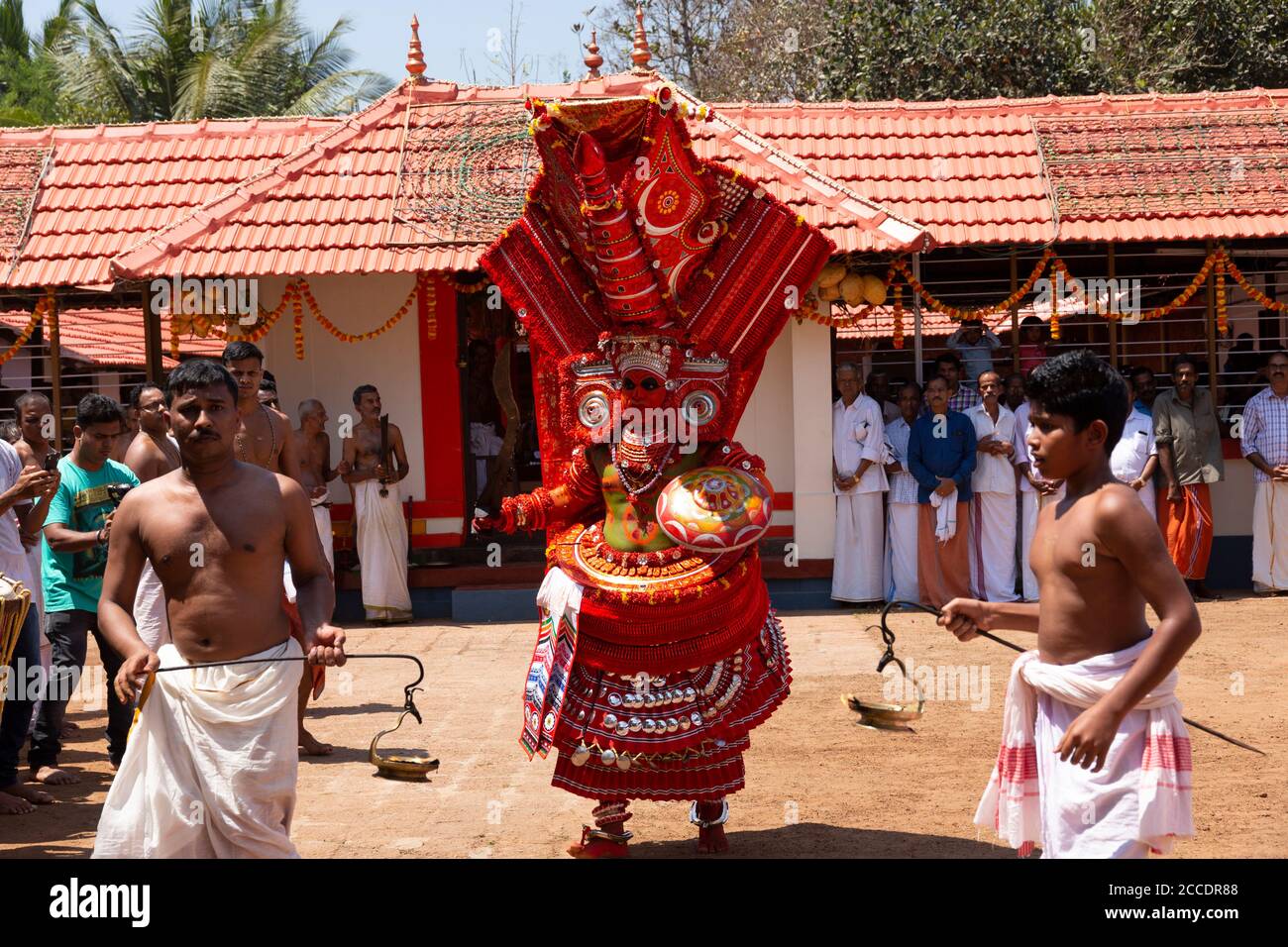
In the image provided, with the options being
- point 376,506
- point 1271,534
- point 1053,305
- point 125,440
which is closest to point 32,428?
point 125,440

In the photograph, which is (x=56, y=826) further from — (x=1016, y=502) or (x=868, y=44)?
(x=868, y=44)

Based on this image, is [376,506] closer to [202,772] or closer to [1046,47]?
[202,772]

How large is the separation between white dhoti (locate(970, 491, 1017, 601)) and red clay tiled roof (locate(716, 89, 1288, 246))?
2234 mm

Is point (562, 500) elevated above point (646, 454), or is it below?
below

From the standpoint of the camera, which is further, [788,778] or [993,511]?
[993,511]

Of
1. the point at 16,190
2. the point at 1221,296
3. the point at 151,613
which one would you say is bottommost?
the point at 151,613

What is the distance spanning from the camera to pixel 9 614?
5.73 m

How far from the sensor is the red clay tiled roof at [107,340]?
19.3m

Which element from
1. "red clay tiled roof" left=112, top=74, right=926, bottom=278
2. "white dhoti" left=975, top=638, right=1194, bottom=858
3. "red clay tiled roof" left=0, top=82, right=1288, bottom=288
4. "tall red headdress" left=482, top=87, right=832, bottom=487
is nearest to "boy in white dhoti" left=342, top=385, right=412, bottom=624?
"red clay tiled roof" left=112, top=74, right=926, bottom=278

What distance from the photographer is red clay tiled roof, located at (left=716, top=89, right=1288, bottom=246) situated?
41.0 ft

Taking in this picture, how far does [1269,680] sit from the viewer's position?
355 inches

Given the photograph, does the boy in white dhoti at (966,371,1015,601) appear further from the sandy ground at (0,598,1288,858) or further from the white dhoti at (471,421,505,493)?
the white dhoti at (471,421,505,493)

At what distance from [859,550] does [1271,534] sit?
3591 millimetres

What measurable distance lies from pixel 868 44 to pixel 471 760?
1503 centimetres
